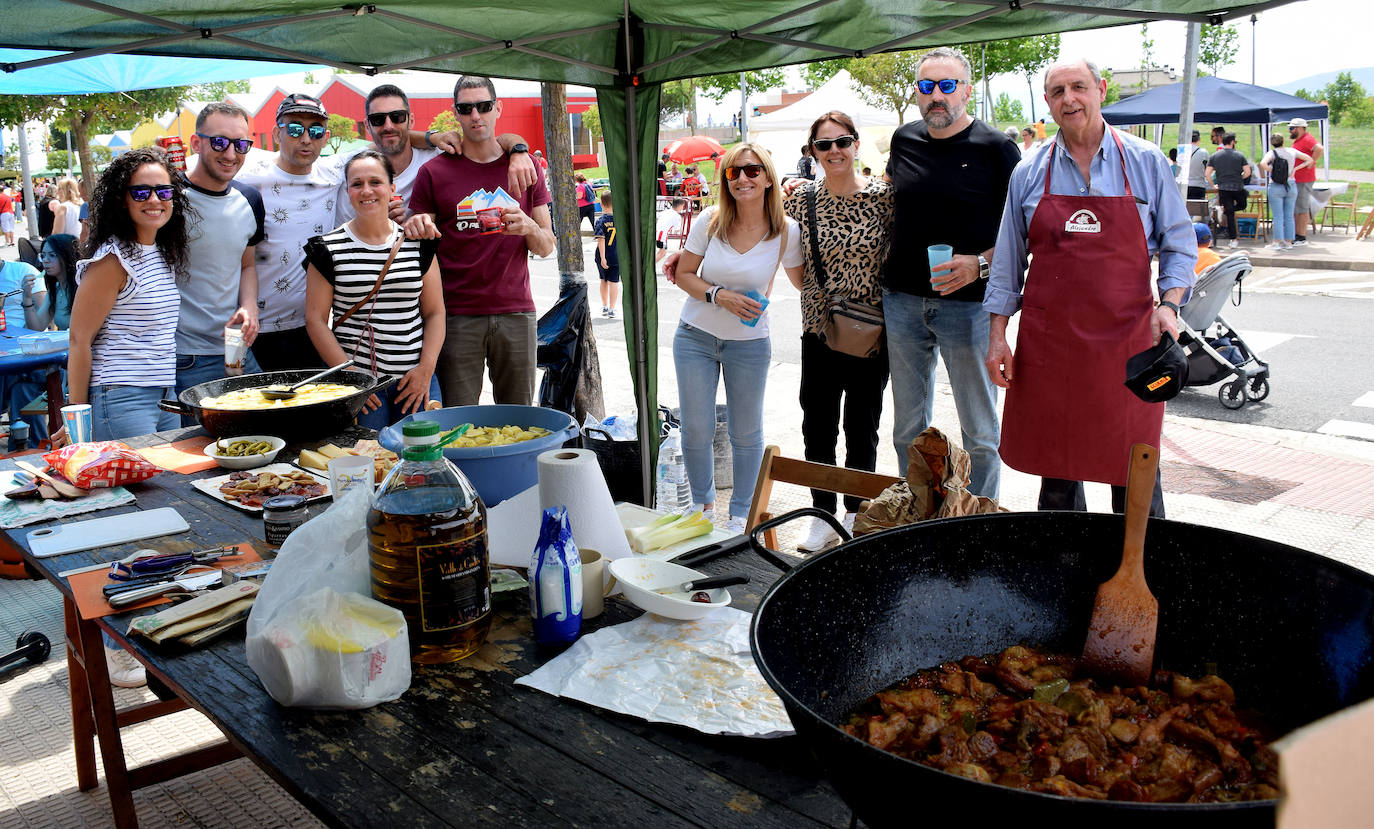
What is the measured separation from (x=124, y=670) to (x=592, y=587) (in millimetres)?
2521

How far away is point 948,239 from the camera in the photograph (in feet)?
12.7

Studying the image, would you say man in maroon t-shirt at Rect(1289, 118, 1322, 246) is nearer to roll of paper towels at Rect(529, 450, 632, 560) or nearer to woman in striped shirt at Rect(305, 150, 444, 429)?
woman in striped shirt at Rect(305, 150, 444, 429)

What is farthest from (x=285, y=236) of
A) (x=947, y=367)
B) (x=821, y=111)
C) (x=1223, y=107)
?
(x=1223, y=107)

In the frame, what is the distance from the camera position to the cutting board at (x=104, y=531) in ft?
7.91

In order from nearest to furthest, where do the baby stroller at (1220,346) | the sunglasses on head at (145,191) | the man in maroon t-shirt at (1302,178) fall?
1. the sunglasses on head at (145,191)
2. the baby stroller at (1220,346)
3. the man in maroon t-shirt at (1302,178)

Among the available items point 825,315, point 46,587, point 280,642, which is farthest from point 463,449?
point 46,587

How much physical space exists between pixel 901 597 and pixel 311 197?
3.55m

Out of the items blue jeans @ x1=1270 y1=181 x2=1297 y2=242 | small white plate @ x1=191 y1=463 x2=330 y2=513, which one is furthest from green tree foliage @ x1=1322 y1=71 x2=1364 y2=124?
small white plate @ x1=191 y1=463 x2=330 y2=513

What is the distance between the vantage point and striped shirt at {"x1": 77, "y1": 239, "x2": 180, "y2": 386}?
356 centimetres

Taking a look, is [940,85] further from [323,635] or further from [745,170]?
[323,635]

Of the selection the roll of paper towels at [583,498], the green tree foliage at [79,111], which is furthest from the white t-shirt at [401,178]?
Result: the green tree foliage at [79,111]

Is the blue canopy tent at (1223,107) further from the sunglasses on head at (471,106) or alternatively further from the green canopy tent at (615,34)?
the sunglasses on head at (471,106)

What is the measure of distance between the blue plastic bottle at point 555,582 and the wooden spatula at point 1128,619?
0.88 meters

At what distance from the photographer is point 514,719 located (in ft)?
5.15
